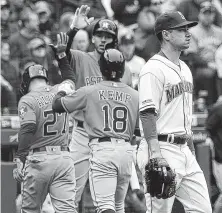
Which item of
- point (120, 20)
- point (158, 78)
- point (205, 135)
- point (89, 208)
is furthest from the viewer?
point (120, 20)

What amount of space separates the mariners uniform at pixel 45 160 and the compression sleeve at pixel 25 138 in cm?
4

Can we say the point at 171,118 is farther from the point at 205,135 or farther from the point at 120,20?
the point at 120,20

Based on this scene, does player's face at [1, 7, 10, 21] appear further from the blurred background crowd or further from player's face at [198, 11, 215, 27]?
player's face at [198, 11, 215, 27]

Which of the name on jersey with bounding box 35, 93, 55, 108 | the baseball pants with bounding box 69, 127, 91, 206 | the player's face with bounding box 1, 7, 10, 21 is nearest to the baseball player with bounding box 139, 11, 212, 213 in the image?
the name on jersey with bounding box 35, 93, 55, 108

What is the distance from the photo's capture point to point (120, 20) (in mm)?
11469

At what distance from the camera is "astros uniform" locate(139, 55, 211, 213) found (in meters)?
5.02

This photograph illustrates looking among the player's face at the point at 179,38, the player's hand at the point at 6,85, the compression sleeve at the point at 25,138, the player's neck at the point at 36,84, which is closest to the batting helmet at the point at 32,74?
the player's neck at the point at 36,84

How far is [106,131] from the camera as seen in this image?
602cm

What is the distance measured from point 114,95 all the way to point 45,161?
2.91ft

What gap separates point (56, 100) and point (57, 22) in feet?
20.4

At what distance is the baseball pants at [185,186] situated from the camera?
5.02 m

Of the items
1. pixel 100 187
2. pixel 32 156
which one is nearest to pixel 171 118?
pixel 100 187

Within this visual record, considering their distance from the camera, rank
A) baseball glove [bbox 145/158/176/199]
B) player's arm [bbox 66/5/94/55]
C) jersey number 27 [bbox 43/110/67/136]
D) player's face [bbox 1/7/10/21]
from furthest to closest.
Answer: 1. player's face [bbox 1/7/10/21]
2. player's arm [bbox 66/5/94/55]
3. jersey number 27 [bbox 43/110/67/136]
4. baseball glove [bbox 145/158/176/199]

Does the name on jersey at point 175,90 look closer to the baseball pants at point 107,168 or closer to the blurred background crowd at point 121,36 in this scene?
the baseball pants at point 107,168
